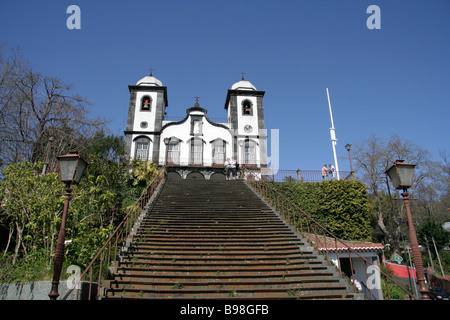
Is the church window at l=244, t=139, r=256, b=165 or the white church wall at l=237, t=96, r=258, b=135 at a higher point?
the white church wall at l=237, t=96, r=258, b=135

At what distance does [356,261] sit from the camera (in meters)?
15.0

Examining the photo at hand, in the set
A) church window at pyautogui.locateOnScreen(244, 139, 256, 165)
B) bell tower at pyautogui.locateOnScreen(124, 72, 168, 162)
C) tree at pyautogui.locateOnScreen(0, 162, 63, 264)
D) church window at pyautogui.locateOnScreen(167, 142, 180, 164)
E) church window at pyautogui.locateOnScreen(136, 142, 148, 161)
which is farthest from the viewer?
church window at pyautogui.locateOnScreen(244, 139, 256, 165)

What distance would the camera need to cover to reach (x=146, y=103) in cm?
2786

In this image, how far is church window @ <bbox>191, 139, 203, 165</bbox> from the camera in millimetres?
25964

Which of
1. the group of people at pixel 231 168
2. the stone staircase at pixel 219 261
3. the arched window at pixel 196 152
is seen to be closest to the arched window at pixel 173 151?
the arched window at pixel 196 152

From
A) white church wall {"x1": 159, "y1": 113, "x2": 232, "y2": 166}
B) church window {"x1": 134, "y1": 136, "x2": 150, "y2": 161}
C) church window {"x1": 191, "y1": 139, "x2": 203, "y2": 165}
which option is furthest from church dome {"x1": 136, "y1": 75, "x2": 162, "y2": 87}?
church window {"x1": 191, "y1": 139, "x2": 203, "y2": 165}

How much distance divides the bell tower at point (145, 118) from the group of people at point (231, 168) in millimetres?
6680

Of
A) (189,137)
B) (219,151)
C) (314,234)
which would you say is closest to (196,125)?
(189,137)

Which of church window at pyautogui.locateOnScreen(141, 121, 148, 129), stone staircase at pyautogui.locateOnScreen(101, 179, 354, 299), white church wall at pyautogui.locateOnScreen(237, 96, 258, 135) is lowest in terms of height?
stone staircase at pyautogui.locateOnScreen(101, 179, 354, 299)

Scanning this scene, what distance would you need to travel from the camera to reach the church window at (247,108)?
93.5 feet

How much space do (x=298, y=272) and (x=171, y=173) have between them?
18.8m

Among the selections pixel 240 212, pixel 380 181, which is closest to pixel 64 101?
pixel 240 212

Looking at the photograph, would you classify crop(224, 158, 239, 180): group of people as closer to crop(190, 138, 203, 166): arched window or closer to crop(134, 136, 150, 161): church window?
crop(190, 138, 203, 166): arched window

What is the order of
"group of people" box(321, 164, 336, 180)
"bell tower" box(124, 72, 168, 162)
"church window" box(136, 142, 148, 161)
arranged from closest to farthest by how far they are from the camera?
"group of people" box(321, 164, 336, 180)
"church window" box(136, 142, 148, 161)
"bell tower" box(124, 72, 168, 162)
